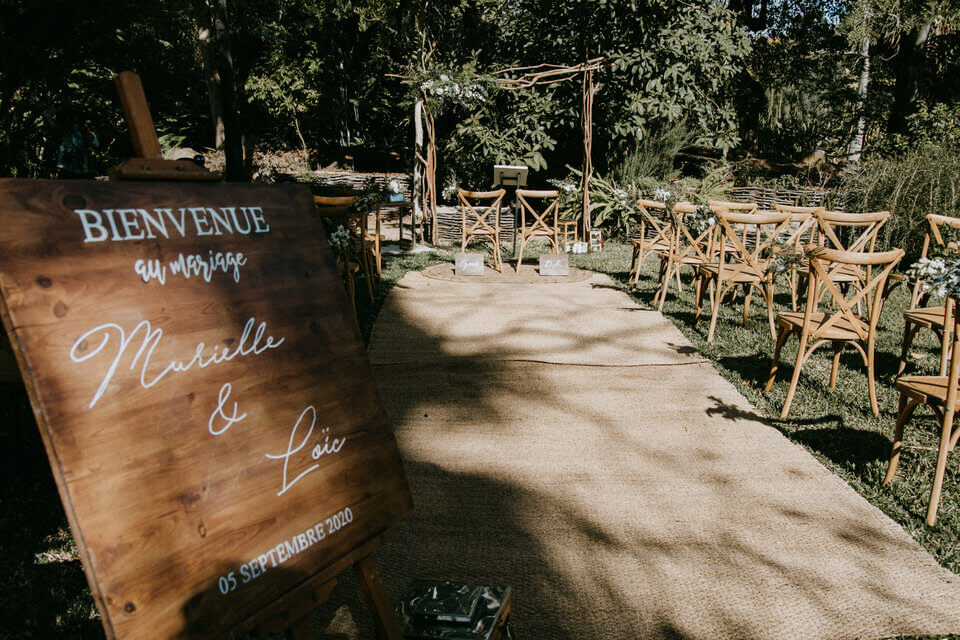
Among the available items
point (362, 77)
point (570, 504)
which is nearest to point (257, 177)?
point (362, 77)

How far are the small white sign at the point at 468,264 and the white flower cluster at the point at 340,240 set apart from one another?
8.73 ft

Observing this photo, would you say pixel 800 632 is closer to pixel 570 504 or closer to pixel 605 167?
pixel 570 504

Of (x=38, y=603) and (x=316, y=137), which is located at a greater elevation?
(x=316, y=137)

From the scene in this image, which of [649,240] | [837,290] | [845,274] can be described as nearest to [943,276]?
[837,290]

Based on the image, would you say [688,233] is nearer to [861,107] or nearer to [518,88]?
[518,88]

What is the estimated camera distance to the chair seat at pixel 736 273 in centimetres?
472

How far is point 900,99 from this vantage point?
1232 cm

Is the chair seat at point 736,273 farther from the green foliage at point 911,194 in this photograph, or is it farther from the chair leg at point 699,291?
the green foliage at point 911,194

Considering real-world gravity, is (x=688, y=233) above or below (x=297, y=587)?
above

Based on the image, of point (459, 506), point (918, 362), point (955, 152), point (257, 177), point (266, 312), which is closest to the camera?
point (266, 312)

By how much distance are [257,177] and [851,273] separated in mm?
16207

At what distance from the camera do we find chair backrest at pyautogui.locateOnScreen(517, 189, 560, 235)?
23.7 feet

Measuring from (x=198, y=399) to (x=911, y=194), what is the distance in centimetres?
909

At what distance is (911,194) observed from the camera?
7.57m
